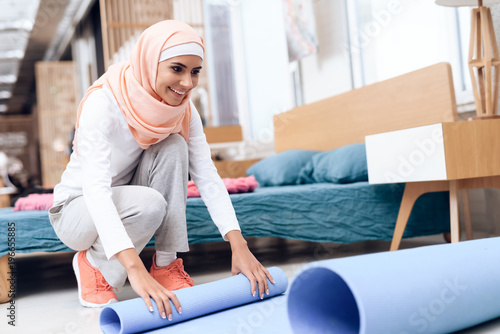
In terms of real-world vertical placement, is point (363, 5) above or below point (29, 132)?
below

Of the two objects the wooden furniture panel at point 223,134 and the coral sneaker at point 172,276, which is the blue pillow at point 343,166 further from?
the wooden furniture panel at point 223,134

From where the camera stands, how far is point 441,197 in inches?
92.7

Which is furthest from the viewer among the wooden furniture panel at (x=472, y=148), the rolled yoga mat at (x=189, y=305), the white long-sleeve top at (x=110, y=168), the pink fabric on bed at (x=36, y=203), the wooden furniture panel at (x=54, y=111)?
the wooden furniture panel at (x=54, y=111)

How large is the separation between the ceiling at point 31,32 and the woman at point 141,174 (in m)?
5.84

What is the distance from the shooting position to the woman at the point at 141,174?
54.5 inches

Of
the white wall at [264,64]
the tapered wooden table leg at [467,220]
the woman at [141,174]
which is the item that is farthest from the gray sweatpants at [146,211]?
the white wall at [264,64]

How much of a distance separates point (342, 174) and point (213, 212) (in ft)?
3.48

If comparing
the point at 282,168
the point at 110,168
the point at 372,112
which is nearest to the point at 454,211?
the point at 372,112

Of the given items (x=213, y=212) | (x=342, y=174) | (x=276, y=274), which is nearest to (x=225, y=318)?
(x=276, y=274)

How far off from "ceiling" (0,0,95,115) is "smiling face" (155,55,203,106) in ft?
19.7

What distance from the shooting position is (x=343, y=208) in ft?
7.32

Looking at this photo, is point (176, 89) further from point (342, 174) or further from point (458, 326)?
point (342, 174)

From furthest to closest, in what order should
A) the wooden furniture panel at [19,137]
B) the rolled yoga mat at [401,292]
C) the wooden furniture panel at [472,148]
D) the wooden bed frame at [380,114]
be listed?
the wooden furniture panel at [19,137] → the wooden bed frame at [380,114] → the wooden furniture panel at [472,148] → the rolled yoga mat at [401,292]

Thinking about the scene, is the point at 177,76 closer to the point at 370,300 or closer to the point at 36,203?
the point at 370,300
